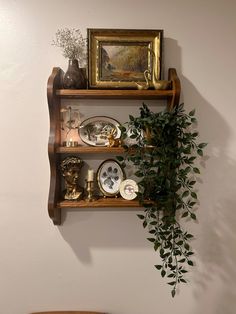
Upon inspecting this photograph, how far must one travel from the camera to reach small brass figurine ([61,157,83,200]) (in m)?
1.28

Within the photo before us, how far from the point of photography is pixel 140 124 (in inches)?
46.2

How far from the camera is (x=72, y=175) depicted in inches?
50.8

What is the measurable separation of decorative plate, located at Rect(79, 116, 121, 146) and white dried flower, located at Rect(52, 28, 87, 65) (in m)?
0.29

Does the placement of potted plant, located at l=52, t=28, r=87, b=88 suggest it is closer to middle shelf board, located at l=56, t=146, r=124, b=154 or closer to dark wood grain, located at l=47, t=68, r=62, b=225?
dark wood grain, located at l=47, t=68, r=62, b=225

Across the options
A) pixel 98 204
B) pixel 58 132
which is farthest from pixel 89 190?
pixel 58 132

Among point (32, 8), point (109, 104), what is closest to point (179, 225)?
point (109, 104)

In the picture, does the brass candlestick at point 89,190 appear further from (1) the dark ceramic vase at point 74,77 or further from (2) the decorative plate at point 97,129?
(1) the dark ceramic vase at point 74,77

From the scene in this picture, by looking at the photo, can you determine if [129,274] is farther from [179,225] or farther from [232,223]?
[232,223]

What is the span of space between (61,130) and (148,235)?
2.20 ft

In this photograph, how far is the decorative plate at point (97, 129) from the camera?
4.34ft

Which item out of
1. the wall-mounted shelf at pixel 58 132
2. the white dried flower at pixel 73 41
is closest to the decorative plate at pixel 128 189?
the wall-mounted shelf at pixel 58 132

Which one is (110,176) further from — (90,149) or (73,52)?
(73,52)

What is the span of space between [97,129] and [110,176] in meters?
0.23

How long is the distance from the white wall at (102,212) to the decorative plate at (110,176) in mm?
144
